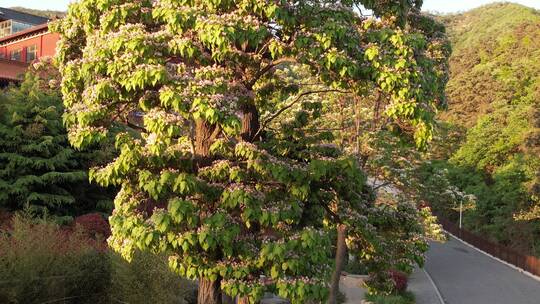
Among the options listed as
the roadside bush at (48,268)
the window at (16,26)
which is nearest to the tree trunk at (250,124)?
the roadside bush at (48,268)

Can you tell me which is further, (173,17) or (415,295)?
(415,295)

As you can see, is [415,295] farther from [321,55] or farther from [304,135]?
[321,55]

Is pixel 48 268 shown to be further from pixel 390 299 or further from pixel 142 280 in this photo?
pixel 390 299

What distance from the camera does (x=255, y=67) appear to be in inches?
324

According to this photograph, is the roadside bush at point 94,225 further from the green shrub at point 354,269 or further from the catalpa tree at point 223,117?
the green shrub at point 354,269

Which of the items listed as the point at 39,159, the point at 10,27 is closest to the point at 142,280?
the point at 39,159

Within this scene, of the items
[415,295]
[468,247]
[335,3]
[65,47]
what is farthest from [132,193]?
[468,247]

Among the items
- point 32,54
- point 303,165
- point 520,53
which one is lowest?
point 303,165

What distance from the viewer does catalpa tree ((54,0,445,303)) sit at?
683 centimetres

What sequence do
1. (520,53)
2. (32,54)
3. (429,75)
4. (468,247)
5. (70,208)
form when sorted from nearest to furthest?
(429,75), (70,208), (32,54), (468,247), (520,53)

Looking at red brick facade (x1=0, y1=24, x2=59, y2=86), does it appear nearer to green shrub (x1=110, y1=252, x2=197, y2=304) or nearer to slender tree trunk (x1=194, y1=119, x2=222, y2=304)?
green shrub (x1=110, y1=252, x2=197, y2=304)

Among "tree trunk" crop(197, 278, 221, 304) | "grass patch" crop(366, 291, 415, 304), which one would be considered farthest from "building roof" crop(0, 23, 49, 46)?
"tree trunk" crop(197, 278, 221, 304)

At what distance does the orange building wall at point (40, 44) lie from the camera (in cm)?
3756

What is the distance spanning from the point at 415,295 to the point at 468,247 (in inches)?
967
